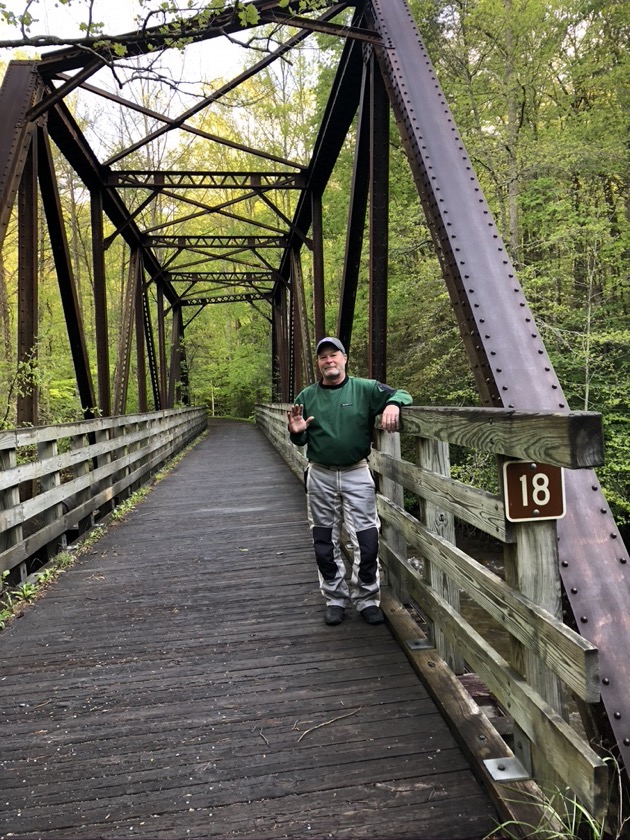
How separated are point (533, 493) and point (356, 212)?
4831mm

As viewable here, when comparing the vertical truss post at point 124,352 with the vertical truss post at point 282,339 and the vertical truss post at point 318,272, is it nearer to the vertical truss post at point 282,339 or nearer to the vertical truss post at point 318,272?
the vertical truss post at point 318,272

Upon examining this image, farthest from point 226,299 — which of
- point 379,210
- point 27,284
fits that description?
point 379,210

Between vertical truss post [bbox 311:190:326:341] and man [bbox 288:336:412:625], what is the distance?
5.99 metres

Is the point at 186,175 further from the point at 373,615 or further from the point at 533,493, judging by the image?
the point at 533,493

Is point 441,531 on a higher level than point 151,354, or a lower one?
lower

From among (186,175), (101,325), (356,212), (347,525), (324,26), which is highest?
(186,175)

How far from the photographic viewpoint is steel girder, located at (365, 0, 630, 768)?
5.69ft

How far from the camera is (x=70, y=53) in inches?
217

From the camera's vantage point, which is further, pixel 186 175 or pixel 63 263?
pixel 186 175

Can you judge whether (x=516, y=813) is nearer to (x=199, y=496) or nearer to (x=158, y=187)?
(x=199, y=496)

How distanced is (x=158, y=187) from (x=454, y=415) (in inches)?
365

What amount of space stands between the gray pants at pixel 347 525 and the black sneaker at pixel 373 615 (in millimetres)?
27

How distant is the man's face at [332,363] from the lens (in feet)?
10.4

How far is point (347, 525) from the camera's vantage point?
130 inches
